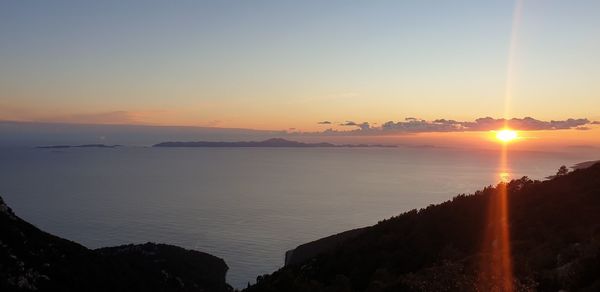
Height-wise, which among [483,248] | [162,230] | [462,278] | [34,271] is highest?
[462,278]

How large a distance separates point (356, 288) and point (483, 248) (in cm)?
614

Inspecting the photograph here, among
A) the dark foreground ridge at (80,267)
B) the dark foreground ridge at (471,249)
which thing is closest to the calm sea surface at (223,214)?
the dark foreground ridge at (80,267)

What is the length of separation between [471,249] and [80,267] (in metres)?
43.6

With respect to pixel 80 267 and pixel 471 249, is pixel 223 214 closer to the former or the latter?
pixel 80 267

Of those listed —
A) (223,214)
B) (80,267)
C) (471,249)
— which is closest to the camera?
(471,249)

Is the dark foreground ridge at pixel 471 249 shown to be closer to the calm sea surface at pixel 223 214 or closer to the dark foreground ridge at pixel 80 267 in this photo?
the dark foreground ridge at pixel 80 267

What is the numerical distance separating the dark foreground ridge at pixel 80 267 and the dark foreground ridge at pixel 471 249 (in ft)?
82.7

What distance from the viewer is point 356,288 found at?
20.6 meters

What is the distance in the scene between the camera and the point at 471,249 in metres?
22.7

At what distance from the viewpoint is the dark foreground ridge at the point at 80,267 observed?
41.4 m

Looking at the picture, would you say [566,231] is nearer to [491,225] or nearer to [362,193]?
[491,225]

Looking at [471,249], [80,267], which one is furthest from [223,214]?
[471,249]

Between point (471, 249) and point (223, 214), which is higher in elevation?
point (471, 249)

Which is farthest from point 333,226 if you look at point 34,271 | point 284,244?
point 34,271
